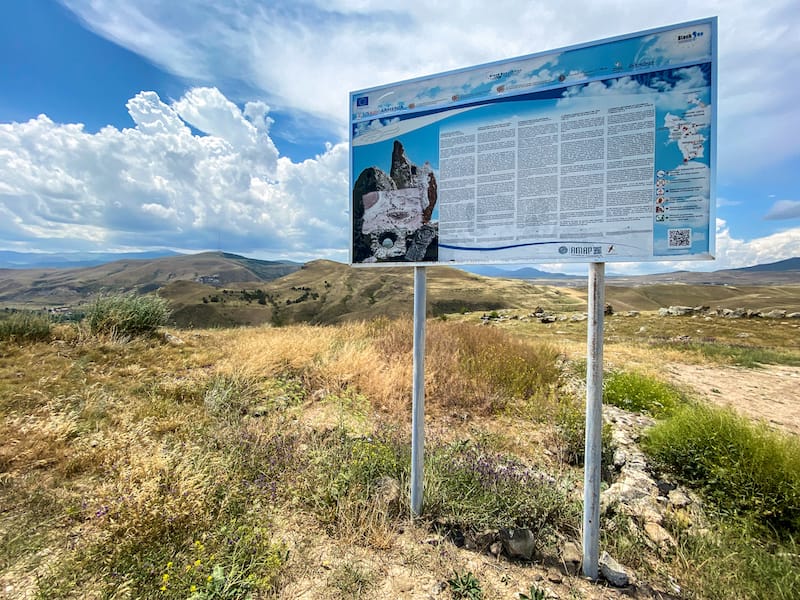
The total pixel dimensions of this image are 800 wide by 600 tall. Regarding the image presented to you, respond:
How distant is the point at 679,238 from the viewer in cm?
205

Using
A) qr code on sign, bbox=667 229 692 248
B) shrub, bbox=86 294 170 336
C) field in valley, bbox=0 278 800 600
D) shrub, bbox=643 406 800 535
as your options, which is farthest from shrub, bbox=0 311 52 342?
shrub, bbox=643 406 800 535

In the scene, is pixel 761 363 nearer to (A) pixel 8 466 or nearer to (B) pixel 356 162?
(B) pixel 356 162

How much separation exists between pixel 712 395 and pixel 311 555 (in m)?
8.66

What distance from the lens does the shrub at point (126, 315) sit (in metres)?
8.65

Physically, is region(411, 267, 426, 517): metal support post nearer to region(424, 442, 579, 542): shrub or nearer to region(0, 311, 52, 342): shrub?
region(424, 442, 579, 542): shrub

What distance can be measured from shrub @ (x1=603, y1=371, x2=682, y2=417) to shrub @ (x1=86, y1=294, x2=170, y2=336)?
35.0 ft

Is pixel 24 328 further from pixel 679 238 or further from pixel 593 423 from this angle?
pixel 679 238

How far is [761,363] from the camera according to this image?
12047 mm

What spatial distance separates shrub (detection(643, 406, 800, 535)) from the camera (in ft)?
9.95

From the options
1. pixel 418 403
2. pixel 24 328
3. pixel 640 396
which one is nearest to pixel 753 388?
pixel 640 396

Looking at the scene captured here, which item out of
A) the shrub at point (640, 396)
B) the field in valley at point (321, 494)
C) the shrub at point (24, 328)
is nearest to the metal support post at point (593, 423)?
the field in valley at point (321, 494)

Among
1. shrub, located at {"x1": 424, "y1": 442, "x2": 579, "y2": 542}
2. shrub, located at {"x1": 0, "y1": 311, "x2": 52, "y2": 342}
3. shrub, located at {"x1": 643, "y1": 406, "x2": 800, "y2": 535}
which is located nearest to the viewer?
shrub, located at {"x1": 424, "y1": 442, "x2": 579, "y2": 542}

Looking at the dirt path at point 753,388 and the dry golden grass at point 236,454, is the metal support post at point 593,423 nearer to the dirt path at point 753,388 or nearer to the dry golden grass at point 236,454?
the dry golden grass at point 236,454

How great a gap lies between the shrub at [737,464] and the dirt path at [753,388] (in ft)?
7.05
